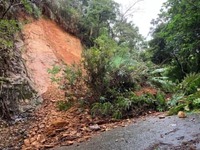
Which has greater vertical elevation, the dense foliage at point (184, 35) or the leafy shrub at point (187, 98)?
the dense foliage at point (184, 35)

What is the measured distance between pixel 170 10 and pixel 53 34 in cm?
592

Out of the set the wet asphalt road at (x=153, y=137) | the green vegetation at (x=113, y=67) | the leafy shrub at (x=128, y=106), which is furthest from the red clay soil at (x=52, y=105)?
the wet asphalt road at (x=153, y=137)

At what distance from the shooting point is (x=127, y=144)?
3.76 meters

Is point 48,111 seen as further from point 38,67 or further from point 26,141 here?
point 38,67

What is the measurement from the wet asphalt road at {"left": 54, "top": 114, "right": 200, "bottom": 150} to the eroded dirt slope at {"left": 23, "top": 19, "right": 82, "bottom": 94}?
4179 mm

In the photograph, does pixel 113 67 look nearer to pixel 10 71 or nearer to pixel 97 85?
pixel 97 85

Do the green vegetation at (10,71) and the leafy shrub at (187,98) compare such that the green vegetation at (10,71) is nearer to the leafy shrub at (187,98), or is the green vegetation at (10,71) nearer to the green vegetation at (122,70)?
the green vegetation at (122,70)

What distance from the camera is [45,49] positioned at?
10766mm

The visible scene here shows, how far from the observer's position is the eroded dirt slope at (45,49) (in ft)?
29.2

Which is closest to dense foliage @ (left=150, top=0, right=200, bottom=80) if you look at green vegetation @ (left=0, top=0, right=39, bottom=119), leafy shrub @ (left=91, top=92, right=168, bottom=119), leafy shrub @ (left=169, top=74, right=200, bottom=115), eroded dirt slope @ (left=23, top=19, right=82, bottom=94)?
leafy shrub @ (left=169, top=74, right=200, bottom=115)

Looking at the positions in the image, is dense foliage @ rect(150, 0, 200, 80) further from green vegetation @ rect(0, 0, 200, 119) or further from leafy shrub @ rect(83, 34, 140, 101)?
leafy shrub @ rect(83, 34, 140, 101)

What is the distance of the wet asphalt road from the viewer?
331cm

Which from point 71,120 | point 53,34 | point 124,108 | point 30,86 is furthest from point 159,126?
point 53,34

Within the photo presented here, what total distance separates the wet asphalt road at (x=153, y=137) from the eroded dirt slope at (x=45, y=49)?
4.18 m
